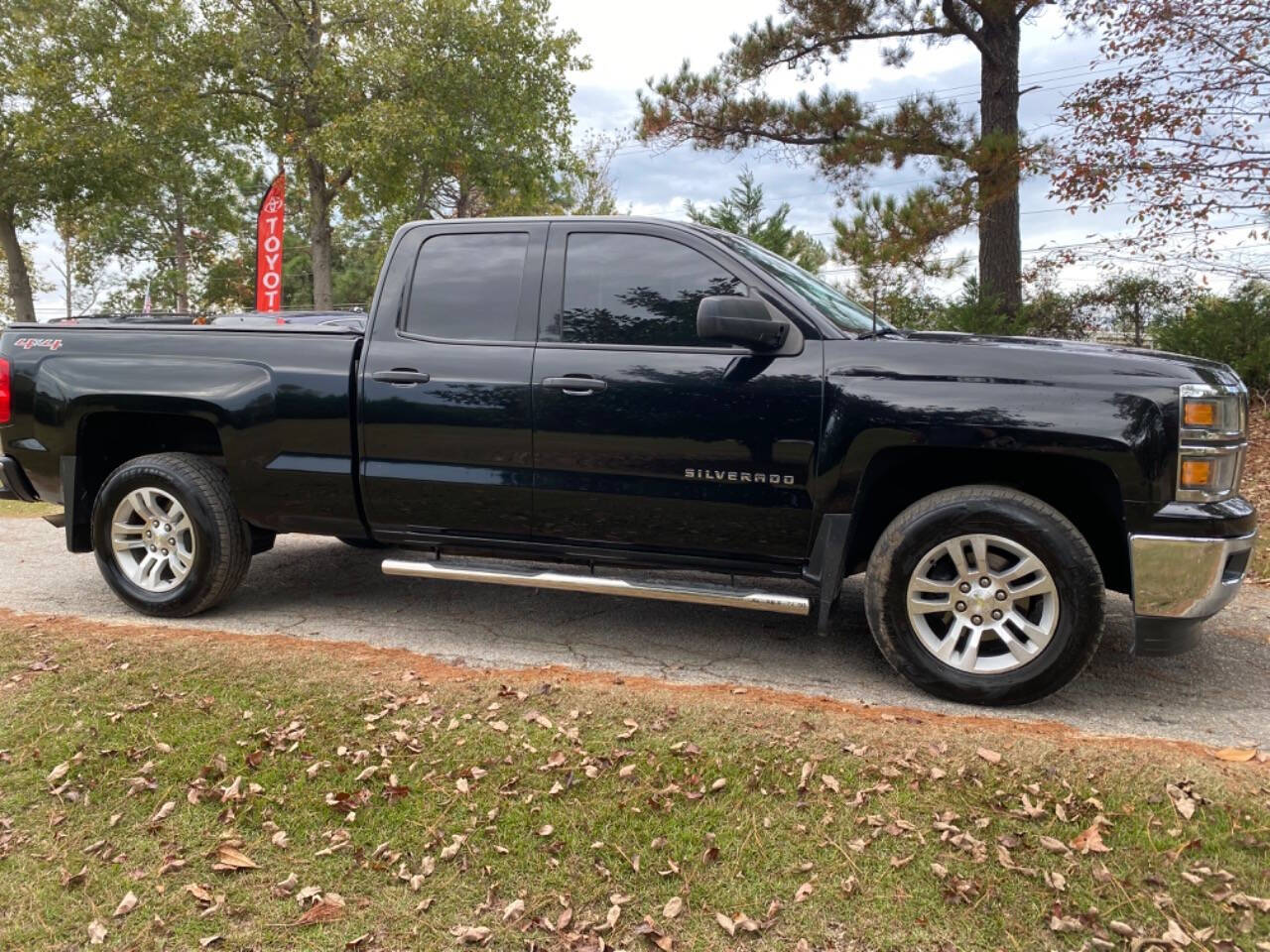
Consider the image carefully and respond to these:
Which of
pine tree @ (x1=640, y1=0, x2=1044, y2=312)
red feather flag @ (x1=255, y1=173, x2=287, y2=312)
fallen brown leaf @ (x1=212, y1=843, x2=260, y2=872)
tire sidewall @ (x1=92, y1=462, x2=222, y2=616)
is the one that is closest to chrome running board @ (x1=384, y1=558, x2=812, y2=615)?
tire sidewall @ (x1=92, y1=462, x2=222, y2=616)

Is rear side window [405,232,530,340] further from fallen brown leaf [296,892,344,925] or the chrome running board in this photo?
fallen brown leaf [296,892,344,925]

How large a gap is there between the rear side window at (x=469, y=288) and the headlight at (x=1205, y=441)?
2.80m

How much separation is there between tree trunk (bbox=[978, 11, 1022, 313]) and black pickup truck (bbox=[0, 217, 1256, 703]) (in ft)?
23.1

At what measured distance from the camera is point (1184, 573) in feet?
10.8

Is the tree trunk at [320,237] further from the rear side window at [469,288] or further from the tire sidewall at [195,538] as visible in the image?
the rear side window at [469,288]

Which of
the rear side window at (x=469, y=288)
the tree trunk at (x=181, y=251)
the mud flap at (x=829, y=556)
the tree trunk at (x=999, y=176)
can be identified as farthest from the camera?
the tree trunk at (x=181, y=251)

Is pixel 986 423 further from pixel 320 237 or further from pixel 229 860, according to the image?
pixel 320 237

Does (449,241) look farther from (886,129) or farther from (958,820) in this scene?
(886,129)

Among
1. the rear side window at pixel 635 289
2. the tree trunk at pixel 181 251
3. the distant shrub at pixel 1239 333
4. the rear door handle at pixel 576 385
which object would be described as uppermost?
the tree trunk at pixel 181 251

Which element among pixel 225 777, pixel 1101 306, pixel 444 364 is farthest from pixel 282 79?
pixel 225 777

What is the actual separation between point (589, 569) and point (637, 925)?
2.10 meters

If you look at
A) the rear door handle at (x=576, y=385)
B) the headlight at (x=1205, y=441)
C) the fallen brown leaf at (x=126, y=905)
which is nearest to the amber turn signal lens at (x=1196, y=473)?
the headlight at (x=1205, y=441)

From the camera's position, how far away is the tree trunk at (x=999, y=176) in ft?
33.7

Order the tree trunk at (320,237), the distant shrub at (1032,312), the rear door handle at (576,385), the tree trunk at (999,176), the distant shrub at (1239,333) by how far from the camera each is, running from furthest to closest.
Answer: the tree trunk at (320,237)
the distant shrub at (1032,312)
the distant shrub at (1239,333)
the tree trunk at (999,176)
the rear door handle at (576,385)
